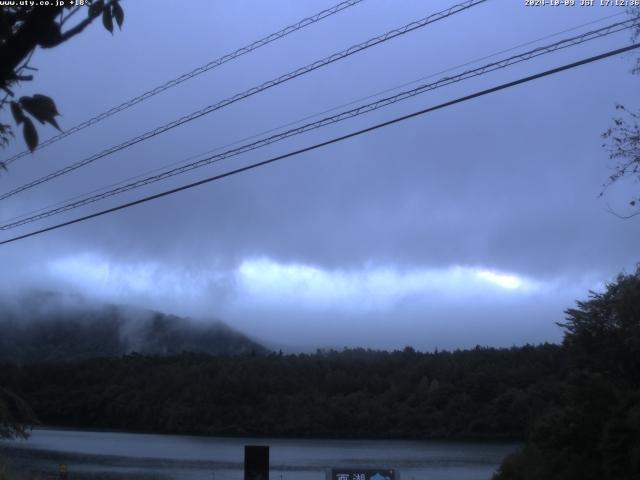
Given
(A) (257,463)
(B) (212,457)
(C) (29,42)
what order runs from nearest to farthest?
(C) (29,42) → (A) (257,463) → (B) (212,457)

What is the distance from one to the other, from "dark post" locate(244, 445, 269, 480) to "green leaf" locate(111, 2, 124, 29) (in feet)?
40.1

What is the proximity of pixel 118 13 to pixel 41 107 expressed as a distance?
2.44 ft

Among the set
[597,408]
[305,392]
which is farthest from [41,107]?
[305,392]

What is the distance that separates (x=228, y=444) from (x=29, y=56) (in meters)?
51.2

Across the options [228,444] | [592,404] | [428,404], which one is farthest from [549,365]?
[592,404]

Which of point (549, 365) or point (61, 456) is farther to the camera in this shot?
point (549, 365)

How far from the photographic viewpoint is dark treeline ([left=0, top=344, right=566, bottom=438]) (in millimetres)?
54469

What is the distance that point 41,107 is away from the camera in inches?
142

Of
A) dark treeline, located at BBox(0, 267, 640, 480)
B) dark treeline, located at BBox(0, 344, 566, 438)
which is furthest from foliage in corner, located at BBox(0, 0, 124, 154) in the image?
dark treeline, located at BBox(0, 344, 566, 438)

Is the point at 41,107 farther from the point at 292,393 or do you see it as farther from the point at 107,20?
the point at 292,393

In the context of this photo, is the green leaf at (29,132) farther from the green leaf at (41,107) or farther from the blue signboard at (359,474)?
the blue signboard at (359,474)

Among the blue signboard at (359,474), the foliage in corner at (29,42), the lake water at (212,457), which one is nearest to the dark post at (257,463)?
the blue signboard at (359,474)

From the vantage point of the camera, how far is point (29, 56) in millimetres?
3648

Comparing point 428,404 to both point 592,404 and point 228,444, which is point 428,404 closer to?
point 228,444
